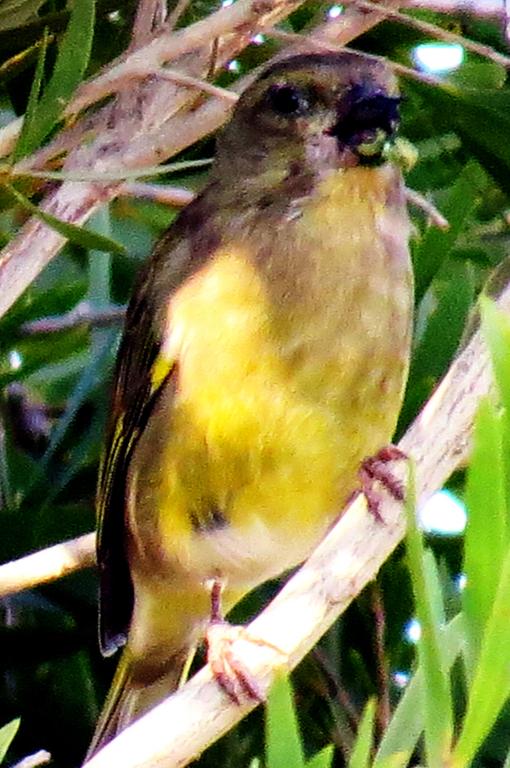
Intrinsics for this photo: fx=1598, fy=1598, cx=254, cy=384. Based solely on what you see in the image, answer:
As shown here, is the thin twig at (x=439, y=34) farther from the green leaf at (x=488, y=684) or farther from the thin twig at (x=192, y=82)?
the green leaf at (x=488, y=684)

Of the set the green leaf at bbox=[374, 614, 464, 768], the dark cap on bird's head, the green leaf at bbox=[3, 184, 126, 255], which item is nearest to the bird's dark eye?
the dark cap on bird's head

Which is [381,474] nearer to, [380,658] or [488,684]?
[380,658]

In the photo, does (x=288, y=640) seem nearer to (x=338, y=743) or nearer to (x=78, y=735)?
(x=338, y=743)

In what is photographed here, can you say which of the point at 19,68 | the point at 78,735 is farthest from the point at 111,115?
the point at 78,735

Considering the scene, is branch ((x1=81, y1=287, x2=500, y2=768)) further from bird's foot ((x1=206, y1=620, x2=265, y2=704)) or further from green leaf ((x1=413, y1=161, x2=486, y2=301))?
green leaf ((x1=413, y1=161, x2=486, y2=301))

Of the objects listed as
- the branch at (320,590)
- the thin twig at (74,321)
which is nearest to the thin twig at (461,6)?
the branch at (320,590)

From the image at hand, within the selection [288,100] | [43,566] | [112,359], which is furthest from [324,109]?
[43,566]
